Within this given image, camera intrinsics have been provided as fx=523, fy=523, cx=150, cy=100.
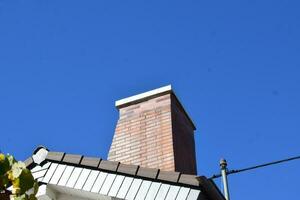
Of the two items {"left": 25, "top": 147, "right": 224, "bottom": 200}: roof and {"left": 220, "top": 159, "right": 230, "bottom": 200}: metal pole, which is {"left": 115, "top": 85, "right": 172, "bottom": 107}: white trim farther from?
{"left": 25, "top": 147, "right": 224, "bottom": 200}: roof

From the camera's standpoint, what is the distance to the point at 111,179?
4801 mm

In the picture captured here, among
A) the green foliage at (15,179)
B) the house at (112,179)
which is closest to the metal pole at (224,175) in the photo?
the house at (112,179)

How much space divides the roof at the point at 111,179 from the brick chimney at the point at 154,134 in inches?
105

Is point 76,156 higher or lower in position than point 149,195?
higher

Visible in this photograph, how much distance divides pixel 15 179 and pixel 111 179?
2.55 m

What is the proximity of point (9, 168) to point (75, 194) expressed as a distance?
284cm

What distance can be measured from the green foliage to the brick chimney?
5.29 metres

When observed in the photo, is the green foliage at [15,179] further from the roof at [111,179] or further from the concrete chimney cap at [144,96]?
the concrete chimney cap at [144,96]

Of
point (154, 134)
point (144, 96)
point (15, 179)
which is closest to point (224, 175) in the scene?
point (154, 134)

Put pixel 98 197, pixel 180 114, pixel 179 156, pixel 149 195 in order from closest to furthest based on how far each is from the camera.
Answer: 1. pixel 149 195
2. pixel 98 197
3. pixel 179 156
4. pixel 180 114

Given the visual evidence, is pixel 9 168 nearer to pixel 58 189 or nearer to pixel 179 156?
pixel 58 189

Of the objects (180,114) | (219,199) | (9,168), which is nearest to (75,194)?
(219,199)

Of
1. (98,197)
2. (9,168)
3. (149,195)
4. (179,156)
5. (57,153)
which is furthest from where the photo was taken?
(179,156)

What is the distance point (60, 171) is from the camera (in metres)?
5.09
